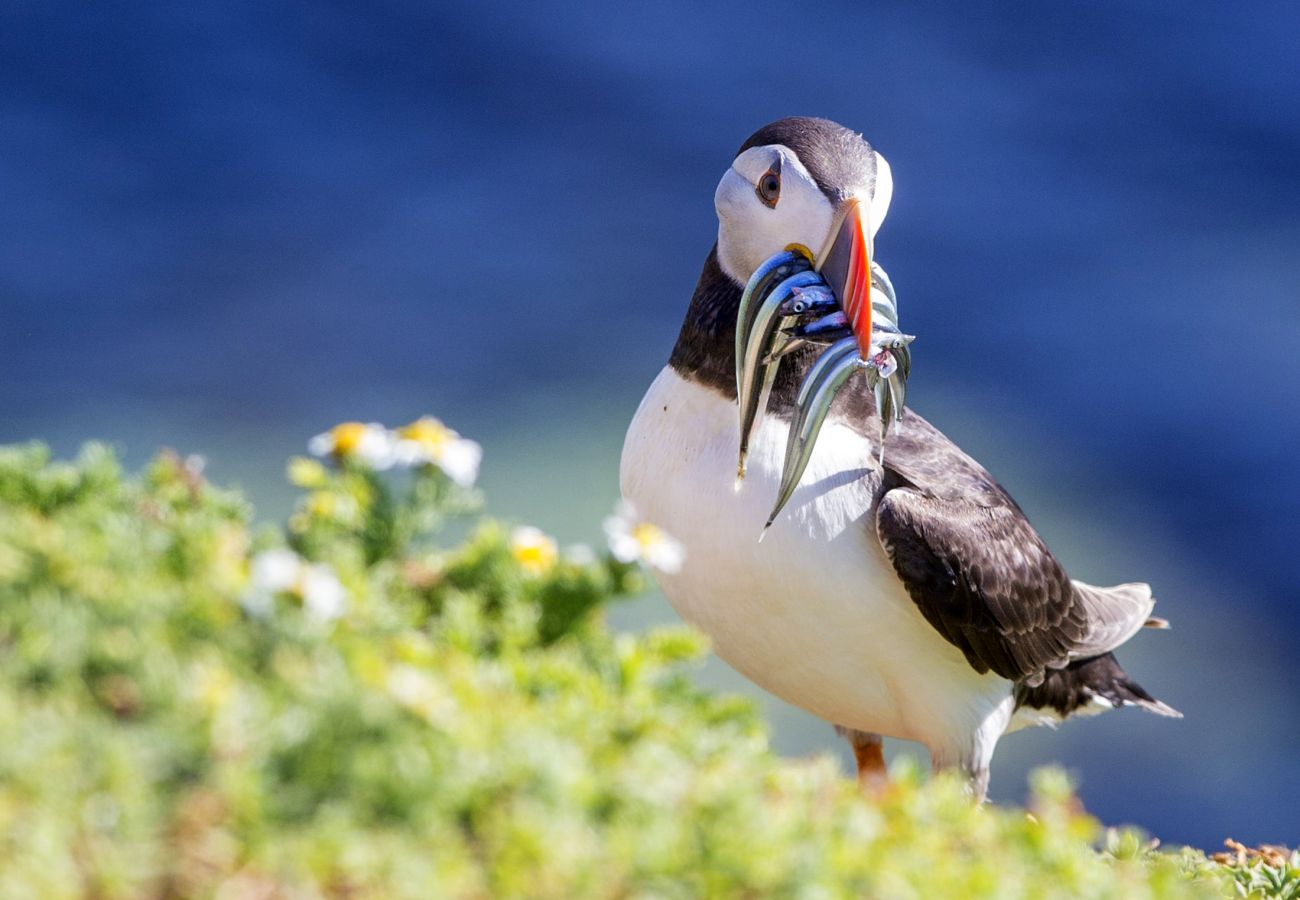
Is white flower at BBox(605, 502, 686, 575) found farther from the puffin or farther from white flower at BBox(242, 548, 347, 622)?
the puffin

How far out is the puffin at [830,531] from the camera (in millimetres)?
4234

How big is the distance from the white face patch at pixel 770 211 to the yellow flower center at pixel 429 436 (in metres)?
1.81

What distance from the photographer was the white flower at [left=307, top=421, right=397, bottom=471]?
2.51 m

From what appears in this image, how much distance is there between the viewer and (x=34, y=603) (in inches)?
79.6

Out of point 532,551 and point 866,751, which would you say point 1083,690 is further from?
point 532,551

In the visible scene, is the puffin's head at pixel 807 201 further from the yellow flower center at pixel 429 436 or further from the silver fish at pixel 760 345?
the yellow flower center at pixel 429 436

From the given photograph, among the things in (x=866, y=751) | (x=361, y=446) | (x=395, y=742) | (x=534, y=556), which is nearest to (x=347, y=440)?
(x=361, y=446)

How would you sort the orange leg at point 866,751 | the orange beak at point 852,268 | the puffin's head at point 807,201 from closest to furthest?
the orange beak at point 852,268 < the puffin's head at point 807,201 < the orange leg at point 866,751

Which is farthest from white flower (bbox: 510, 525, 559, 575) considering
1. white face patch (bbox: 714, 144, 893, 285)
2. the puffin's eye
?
the puffin's eye

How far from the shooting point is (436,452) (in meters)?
2.50

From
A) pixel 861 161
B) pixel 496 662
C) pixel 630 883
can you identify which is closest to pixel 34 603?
pixel 496 662

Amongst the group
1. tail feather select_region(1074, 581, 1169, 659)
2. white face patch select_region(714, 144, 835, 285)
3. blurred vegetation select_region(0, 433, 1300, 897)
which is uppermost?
white face patch select_region(714, 144, 835, 285)

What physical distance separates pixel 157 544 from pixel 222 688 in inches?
23.6

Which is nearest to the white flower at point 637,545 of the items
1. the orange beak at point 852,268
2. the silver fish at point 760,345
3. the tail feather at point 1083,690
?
the orange beak at point 852,268
